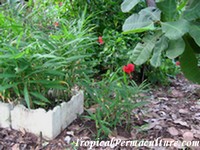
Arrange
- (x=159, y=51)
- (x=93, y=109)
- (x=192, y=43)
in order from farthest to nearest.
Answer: (x=93, y=109) → (x=192, y=43) → (x=159, y=51)

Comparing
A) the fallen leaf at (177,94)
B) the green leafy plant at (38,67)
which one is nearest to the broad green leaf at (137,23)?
the green leafy plant at (38,67)

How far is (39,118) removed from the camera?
1.41 metres

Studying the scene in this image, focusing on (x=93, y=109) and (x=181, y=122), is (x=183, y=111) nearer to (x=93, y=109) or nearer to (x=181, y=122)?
(x=181, y=122)

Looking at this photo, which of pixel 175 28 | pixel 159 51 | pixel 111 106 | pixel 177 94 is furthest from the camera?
pixel 177 94

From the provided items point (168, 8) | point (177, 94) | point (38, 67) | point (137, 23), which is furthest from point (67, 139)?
point (177, 94)

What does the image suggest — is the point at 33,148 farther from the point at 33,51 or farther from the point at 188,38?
the point at 188,38

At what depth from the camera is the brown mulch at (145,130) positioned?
4.67ft

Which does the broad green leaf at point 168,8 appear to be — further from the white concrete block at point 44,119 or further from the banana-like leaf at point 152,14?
the white concrete block at point 44,119

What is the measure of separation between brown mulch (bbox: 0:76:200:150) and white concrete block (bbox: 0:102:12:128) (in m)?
0.03

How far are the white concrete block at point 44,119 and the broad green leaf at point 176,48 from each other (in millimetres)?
684

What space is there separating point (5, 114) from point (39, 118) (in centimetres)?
23

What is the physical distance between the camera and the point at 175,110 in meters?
1.98

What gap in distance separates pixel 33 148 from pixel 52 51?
0.53 meters

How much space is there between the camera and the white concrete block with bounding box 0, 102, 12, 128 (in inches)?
58.2
